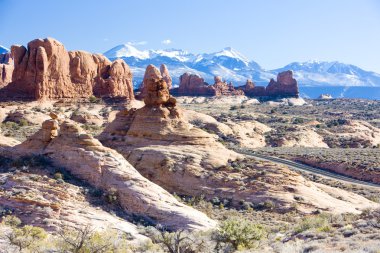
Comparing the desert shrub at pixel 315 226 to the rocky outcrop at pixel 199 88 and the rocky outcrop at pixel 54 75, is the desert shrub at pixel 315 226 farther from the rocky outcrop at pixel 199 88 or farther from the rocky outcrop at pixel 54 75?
the rocky outcrop at pixel 199 88

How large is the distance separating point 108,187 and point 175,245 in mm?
9701

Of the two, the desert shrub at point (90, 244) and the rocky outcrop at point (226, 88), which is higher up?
the rocky outcrop at point (226, 88)

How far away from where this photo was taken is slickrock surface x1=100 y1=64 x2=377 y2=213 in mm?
32844

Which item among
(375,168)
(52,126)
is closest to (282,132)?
(375,168)

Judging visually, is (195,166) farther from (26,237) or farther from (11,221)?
(26,237)

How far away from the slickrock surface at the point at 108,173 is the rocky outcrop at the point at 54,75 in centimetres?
5349

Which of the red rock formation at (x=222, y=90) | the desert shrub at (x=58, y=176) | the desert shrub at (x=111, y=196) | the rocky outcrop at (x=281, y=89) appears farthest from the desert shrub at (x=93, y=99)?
the rocky outcrop at (x=281, y=89)

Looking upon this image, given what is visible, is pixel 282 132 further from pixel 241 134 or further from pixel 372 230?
pixel 372 230

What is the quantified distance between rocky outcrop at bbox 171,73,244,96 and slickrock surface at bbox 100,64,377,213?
113 m

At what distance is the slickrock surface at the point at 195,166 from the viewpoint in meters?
32.8

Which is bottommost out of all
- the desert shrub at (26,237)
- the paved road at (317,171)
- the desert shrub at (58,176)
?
the paved road at (317,171)

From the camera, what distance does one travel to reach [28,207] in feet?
78.7

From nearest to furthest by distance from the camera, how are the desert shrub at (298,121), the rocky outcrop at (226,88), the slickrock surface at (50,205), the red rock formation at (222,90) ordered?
the slickrock surface at (50,205) → the desert shrub at (298,121) → the rocky outcrop at (226,88) → the red rock formation at (222,90)

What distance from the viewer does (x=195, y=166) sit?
3522 centimetres
